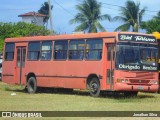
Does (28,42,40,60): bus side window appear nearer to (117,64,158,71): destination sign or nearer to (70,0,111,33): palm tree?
(117,64,158,71): destination sign

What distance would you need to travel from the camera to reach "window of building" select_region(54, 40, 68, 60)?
24.2 m

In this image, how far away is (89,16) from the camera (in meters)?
65.9

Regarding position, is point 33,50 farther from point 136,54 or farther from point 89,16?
point 89,16

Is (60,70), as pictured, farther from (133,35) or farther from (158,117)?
(158,117)

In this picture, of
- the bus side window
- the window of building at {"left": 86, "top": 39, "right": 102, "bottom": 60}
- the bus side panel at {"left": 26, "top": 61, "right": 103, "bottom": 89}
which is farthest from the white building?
the window of building at {"left": 86, "top": 39, "right": 102, "bottom": 60}

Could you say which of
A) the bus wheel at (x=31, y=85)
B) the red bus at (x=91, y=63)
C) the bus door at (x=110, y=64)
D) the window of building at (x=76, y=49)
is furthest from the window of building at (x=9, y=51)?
the bus door at (x=110, y=64)

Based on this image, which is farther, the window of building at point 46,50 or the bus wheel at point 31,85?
the bus wheel at point 31,85

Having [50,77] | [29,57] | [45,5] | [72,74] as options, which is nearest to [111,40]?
[72,74]

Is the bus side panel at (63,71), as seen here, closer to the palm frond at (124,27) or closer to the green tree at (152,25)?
the green tree at (152,25)

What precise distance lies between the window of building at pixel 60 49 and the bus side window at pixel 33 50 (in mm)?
1512

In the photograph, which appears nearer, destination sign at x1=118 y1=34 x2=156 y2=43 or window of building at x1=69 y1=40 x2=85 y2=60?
destination sign at x1=118 y1=34 x2=156 y2=43

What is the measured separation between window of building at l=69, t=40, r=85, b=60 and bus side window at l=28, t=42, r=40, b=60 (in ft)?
8.94

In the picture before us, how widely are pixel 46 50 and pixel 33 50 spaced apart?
1157 millimetres

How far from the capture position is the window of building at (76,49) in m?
23.2
